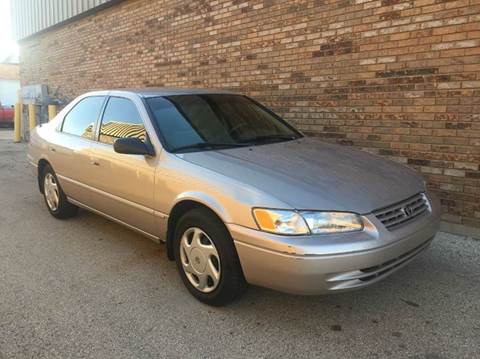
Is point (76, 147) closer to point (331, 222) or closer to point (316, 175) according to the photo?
point (316, 175)

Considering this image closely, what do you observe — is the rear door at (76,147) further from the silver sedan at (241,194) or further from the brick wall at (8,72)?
the brick wall at (8,72)

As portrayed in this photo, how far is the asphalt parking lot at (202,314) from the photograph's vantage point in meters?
2.54

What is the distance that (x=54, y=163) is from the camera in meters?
4.84

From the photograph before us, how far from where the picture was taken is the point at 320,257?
2.43 m

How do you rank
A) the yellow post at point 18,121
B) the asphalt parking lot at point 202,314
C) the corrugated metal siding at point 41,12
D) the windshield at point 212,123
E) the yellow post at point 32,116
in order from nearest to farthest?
1. the asphalt parking lot at point 202,314
2. the windshield at point 212,123
3. the corrugated metal siding at point 41,12
4. the yellow post at point 32,116
5. the yellow post at point 18,121

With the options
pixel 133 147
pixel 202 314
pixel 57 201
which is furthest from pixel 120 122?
pixel 202 314

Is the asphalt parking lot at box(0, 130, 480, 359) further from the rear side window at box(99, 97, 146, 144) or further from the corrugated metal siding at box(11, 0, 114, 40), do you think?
the corrugated metal siding at box(11, 0, 114, 40)

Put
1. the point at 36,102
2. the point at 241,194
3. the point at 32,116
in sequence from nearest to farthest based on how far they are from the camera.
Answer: the point at 241,194 < the point at 32,116 < the point at 36,102

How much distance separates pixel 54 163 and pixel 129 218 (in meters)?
1.66

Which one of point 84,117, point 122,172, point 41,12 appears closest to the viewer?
point 122,172

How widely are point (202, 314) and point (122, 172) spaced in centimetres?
143

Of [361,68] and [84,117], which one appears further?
[361,68]

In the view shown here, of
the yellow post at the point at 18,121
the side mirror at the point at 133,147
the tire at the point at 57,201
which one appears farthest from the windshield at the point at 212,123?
the yellow post at the point at 18,121

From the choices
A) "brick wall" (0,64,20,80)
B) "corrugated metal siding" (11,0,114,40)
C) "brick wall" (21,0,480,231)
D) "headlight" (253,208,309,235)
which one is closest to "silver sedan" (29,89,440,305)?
"headlight" (253,208,309,235)
